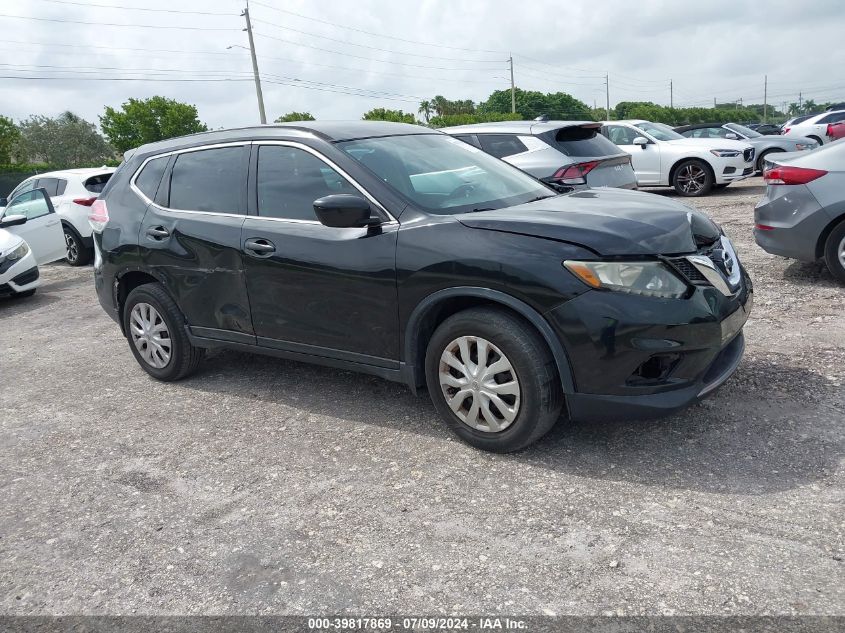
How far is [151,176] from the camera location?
5.17 metres

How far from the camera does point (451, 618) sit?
8.39ft

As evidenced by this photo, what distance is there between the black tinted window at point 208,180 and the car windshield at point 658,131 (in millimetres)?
11973

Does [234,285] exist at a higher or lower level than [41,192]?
lower

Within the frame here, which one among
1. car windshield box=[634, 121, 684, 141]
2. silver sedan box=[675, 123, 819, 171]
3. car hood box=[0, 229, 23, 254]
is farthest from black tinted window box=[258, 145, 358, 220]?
silver sedan box=[675, 123, 819, 171]

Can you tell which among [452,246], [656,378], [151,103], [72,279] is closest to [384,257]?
[452,246]

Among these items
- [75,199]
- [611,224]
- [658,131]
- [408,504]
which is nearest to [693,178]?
[658,131]

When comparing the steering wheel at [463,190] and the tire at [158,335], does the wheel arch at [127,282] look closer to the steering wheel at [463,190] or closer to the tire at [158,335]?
the tire at [158,335]

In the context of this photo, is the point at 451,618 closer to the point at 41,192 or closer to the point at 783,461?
the point at 783,461

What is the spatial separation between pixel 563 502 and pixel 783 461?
1118mm

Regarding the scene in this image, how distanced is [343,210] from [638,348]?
164 cm

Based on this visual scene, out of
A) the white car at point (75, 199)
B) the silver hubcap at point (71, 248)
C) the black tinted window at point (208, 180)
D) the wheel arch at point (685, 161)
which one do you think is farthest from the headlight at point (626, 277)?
the wheel arch at point (685, 161)

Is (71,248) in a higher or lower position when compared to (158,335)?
higher

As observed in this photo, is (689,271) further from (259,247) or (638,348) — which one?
(259,247)

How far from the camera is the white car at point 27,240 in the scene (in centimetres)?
931
